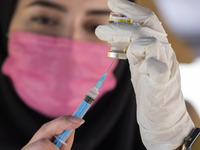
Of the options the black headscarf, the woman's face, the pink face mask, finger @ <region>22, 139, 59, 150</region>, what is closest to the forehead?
the woman's face

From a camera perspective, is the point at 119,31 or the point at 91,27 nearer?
the point at 119,31

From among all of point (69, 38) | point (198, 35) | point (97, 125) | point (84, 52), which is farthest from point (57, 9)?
point (198, 35)

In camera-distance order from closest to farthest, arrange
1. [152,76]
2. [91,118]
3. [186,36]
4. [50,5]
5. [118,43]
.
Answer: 1. [152,76]
2. [118,43]
3. [50,5]
4. [91,118]
5. [186,36]

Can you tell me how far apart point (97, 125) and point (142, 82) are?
86 cm

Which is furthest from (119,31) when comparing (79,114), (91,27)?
(91,27)

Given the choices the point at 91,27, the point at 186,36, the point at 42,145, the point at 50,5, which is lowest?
the point at 42,145

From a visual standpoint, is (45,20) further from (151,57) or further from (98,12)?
(151,57)

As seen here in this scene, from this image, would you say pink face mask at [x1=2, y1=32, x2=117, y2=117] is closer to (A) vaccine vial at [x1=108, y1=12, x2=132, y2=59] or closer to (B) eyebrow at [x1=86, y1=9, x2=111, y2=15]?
(B) eyebrow at [x1=86, y1=9, x2=111, y2=15]

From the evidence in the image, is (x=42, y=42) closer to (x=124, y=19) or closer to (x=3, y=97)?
(x=3, y=97)

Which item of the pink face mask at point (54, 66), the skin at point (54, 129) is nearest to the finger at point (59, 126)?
the skin at point (54, 129)

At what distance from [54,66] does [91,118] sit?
0.40 m

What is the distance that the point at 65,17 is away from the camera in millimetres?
1521

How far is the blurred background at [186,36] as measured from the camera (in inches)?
74.9

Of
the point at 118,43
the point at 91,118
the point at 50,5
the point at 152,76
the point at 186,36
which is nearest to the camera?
the point at 152,76
